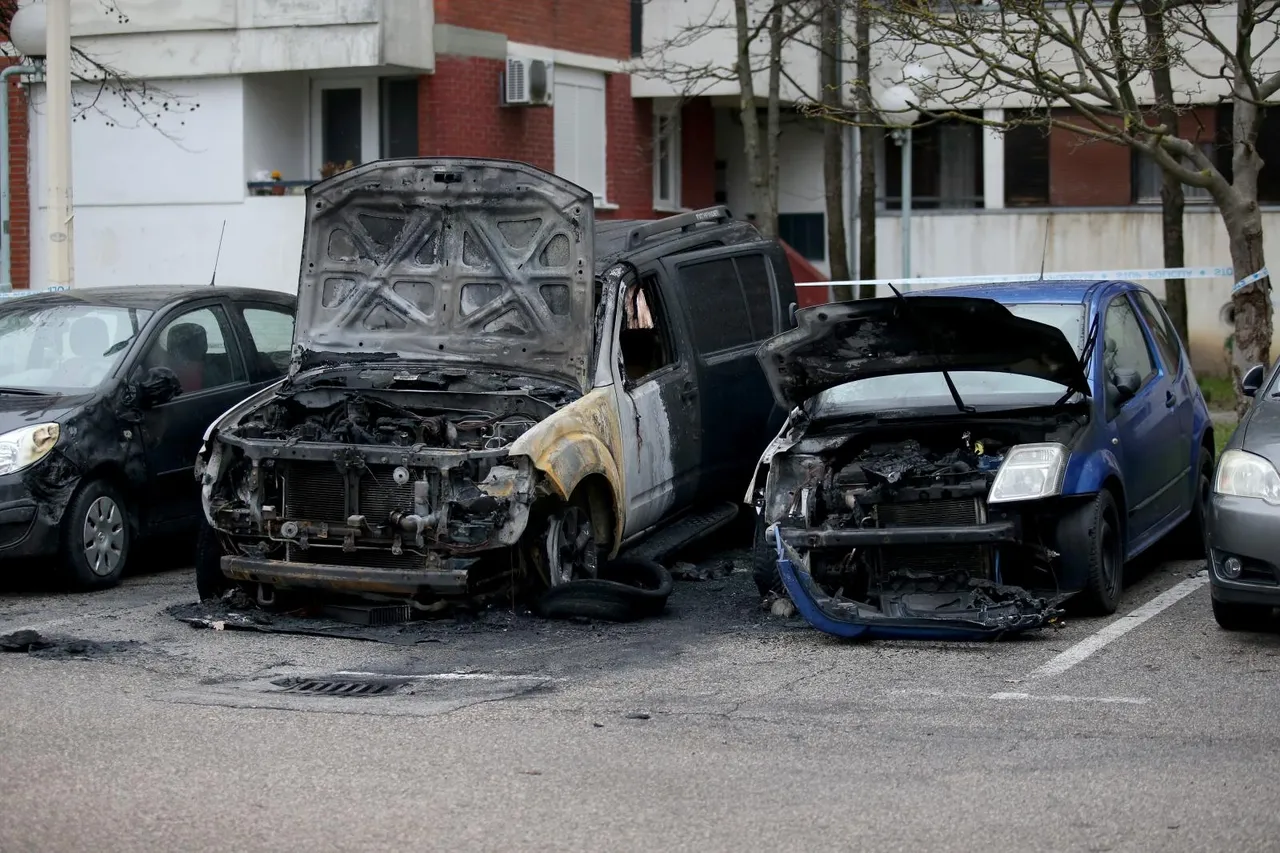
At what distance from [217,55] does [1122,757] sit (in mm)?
17167

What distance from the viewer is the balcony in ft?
67.8

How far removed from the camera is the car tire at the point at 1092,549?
8703 mm

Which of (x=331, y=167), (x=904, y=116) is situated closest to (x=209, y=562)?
(x=904, y=116)

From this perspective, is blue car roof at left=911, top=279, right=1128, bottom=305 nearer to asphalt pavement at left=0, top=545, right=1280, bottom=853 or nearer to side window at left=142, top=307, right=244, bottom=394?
asphalt pavement at left=0, top=545, right=1280, bottom=853

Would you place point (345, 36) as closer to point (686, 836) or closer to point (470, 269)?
point (470, 269)

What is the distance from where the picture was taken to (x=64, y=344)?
11.1m

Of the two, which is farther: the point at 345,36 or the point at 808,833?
the point at 345,36

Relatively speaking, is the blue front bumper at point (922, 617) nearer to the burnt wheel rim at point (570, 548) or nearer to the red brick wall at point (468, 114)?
the burnt wheel rim at point (570, 548)

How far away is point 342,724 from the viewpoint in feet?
23.1

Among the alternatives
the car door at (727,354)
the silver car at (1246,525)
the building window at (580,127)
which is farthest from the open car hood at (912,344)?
the building window at (580,127)

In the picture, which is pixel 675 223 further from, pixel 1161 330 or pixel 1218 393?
pixel 1218 393

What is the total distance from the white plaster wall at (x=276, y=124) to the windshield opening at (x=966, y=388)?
13.2 m

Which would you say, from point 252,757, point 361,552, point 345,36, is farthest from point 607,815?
point 345,36

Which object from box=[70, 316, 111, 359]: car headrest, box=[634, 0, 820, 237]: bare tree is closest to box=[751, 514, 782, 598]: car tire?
box=[70, 316, 111, 359]: car headrest
